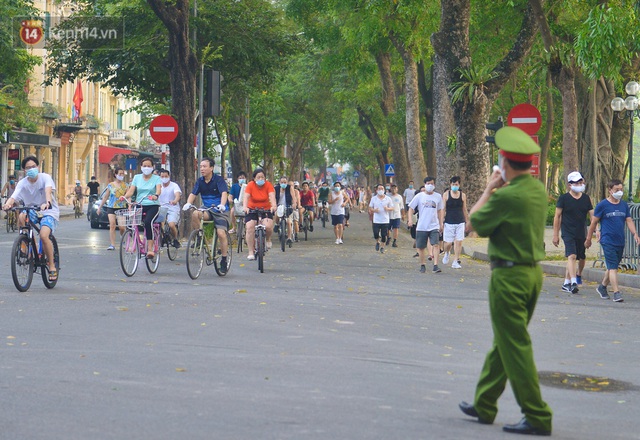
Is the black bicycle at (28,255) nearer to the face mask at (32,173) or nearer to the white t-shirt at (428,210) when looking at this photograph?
the face mask at (32,173)

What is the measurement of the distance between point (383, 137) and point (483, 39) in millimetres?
22000

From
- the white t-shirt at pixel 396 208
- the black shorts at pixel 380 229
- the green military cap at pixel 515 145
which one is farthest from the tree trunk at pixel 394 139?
the green military cap at pixel 515 145

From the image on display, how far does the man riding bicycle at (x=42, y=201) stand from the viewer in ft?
48.9

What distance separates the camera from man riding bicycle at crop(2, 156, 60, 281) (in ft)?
48.9

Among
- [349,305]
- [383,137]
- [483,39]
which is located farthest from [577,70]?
[383,137]

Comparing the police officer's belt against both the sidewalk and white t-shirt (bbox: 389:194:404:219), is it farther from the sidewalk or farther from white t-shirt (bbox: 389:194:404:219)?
white t-shirt (bbox: 389:194:404:219)

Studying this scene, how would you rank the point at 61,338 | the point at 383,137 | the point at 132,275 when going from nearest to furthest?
1. the point at 61,338
2. the point at 132,275
3. the point at 383,137

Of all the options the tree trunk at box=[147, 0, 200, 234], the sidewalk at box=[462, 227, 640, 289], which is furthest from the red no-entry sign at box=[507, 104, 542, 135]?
the tree trunk at box=[147, 0, 200, 234]

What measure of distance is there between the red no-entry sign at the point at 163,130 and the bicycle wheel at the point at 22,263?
13610mm

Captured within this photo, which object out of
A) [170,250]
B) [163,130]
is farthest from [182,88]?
[170,250]

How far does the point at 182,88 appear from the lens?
29547mm

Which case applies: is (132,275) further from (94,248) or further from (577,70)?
(577,70)

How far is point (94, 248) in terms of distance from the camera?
2594 centimetres

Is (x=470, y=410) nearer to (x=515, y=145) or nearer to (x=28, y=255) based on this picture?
(x=515, y=145)
